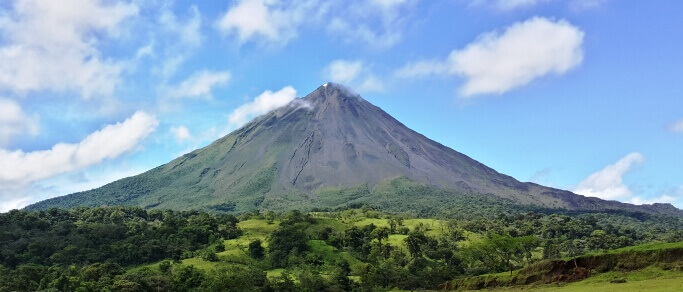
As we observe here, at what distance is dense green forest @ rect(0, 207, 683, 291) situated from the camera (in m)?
49.8

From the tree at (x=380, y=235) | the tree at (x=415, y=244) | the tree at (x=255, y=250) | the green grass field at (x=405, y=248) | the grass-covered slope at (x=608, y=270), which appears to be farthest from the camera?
the tree at (x=380, y=235)

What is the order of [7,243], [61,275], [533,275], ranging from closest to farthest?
[533,275]
[61,275]
[7,243]

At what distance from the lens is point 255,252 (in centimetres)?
6681

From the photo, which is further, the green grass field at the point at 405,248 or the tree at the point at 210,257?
the tree at the point at 210,257

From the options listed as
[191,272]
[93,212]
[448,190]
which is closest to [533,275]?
[191,272]

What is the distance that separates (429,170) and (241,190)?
2788 inches

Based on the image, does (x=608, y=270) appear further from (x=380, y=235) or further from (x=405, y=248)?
(x=380, y=235)

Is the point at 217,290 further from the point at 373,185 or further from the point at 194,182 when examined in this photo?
the point at 194,182

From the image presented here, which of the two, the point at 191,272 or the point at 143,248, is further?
the point at 143,248

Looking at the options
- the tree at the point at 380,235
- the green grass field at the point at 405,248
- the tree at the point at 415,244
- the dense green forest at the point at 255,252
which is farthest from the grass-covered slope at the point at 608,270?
the tree at the point at 380,235

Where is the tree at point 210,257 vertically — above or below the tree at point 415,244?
above

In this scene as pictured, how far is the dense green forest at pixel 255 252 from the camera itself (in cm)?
4984

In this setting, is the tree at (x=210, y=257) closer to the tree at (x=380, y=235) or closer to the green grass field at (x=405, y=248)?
the green grass field at (x=405, y=248)

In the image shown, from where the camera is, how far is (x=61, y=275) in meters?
50.2
